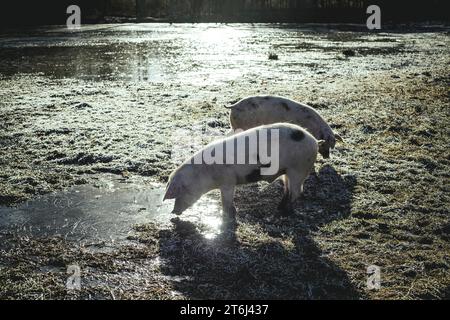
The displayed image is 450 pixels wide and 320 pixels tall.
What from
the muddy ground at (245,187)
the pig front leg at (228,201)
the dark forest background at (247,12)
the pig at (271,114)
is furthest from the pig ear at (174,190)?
the dark forest background at (247,12)

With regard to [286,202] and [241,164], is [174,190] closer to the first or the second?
[241,164]

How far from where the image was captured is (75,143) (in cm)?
809

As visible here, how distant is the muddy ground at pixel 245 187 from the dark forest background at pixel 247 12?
25514 millimetres

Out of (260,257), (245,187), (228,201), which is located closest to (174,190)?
(228,201)

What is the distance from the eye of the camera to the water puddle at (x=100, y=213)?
5297 mm

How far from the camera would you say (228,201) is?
550 centimetres

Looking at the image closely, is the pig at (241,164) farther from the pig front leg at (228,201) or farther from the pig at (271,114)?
the pig at (271,114)

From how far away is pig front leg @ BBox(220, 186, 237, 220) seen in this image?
547cm

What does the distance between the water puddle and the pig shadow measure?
0.31 m
